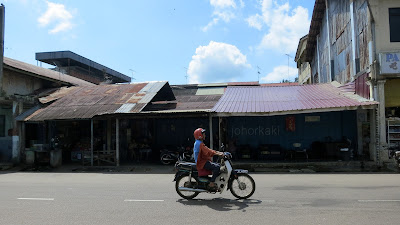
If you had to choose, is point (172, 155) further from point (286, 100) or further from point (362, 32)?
point (362, 32)

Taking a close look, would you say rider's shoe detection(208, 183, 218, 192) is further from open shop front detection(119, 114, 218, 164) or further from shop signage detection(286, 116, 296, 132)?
shop signage detection(286, 116, 296, 132)

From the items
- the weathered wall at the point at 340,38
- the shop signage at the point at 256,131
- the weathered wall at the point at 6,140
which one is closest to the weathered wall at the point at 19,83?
the weathered wall at the point at 6,140

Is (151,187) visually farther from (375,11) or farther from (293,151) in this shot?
(375,11)

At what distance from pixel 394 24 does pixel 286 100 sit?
5.47m

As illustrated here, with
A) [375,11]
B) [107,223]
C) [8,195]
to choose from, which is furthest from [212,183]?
[375,11]

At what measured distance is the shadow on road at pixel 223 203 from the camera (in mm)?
6191

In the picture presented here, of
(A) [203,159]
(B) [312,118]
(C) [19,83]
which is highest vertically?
(C) [19,83]

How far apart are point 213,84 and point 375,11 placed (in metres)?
16.8

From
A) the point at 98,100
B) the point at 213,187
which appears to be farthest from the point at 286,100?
the point at 98,100

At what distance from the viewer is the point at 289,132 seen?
52.2ft

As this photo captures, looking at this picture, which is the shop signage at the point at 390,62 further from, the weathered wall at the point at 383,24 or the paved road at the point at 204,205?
the paved road at the point at 204,205

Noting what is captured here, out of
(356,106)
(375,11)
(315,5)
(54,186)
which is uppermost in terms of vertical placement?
(315,5)

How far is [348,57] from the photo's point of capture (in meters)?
16.0

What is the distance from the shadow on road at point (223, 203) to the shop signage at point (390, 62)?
9.31 m
